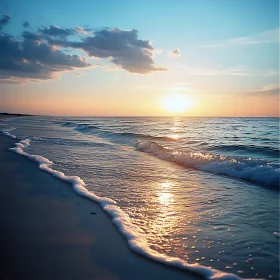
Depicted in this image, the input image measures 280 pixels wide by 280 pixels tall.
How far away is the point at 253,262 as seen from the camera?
3.13 m

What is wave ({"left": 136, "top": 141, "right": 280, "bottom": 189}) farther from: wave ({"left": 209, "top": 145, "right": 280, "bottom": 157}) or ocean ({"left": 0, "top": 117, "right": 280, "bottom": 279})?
wave ({"left": 209, "top": 145, "right": 280, "bottom": 157})

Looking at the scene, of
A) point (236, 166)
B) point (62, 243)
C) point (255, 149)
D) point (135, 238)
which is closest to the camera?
point (62, 243)

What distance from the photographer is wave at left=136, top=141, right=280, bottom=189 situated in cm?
748

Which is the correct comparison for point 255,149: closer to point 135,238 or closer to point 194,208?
point 194,208

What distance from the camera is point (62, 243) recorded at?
3467mm

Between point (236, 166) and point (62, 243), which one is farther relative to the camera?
point (236, 166)

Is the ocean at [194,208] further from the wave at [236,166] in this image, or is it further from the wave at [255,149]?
the wave at [255,149]

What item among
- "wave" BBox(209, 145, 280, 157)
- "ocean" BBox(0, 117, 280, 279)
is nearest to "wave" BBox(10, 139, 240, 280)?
"ocean" BBox(0, 117, 280, 279)

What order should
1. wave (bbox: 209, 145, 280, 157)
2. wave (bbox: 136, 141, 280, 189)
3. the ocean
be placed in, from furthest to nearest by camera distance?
wave (bbox: 209, 145, 280, 157) → wave (bbox: 136, 141, 280, 189) → the ocean

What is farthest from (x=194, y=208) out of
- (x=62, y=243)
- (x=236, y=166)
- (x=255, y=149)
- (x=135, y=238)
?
(x=255, y=149)

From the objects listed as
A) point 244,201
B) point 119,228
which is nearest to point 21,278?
point 119,228

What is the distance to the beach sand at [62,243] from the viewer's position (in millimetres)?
2840

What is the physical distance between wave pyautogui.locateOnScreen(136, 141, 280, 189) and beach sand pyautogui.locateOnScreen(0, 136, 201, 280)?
540 centimetres

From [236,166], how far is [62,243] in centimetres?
726
